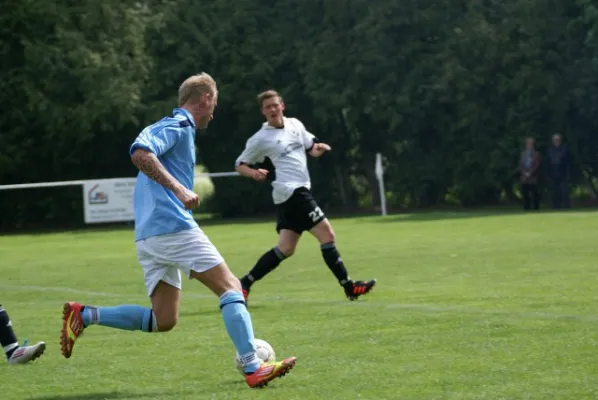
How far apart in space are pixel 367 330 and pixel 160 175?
3308 millimetres

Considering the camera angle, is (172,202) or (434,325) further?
(434,325)

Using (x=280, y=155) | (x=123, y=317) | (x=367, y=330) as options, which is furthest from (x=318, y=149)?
(x=123, y=317)

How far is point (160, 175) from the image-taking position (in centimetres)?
766

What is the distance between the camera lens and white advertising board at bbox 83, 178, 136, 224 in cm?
3497

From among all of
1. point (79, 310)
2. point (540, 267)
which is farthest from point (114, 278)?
point (79, 310)

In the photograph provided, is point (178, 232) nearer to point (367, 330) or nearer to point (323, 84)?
point (367, 330)

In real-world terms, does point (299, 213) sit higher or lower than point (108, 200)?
higher

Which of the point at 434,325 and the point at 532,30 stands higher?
the point at 532,30

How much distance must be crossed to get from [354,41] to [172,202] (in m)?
34.2

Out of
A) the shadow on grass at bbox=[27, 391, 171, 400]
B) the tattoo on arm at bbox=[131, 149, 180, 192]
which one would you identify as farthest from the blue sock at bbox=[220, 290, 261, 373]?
the tattoo on arm at bbox=[131, 149, 180, 192]

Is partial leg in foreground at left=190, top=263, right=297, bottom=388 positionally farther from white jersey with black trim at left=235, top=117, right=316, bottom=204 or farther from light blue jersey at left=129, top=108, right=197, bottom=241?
white jersey with black trim at left=235, top=117, right=316, bottom=204

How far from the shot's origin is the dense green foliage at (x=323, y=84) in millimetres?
38812

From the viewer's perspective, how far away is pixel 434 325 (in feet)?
34.7

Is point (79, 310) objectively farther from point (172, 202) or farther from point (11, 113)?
point (11, 113)
